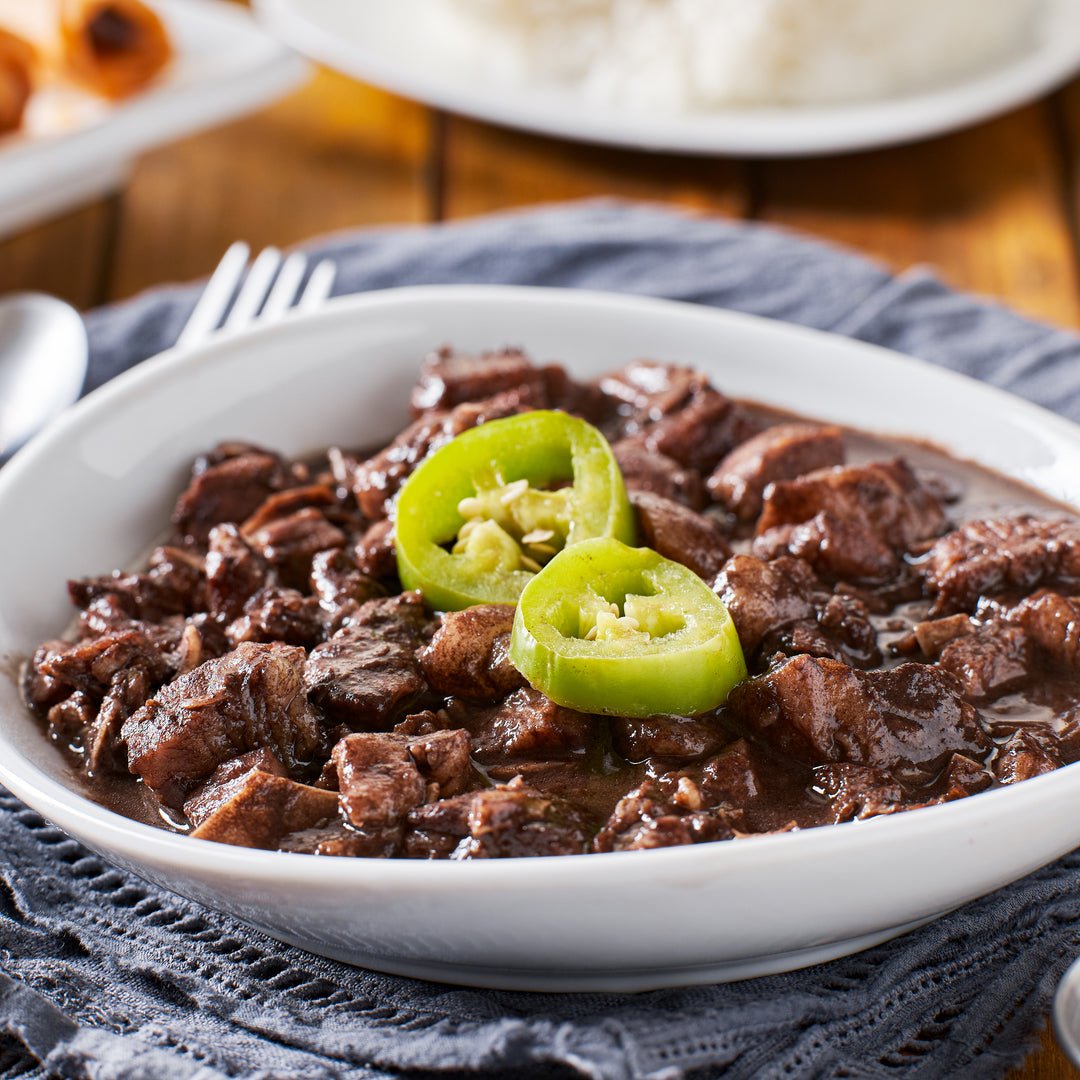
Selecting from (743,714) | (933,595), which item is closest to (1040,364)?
(933,595)

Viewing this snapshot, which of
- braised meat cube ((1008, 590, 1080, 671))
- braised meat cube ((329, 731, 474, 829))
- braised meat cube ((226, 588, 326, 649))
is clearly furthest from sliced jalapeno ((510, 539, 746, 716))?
braised meat cube ((1008, 590, 1080, 671))

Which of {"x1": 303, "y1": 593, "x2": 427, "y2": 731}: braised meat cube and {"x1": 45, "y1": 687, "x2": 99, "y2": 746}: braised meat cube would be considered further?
{"x1": 45, "y1": 687, "x2": 99, "y2": 746}: braised meat cube

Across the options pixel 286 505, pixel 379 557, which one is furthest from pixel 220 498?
pixel 379 557

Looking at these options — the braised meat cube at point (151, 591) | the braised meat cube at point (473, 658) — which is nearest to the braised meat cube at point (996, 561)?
the braised meat cube at point (473, 658)

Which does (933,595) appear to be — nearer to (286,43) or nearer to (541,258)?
(541,258)

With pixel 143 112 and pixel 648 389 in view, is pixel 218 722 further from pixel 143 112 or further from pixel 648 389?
pixel 143 112

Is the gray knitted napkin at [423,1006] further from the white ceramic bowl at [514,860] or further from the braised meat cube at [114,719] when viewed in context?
the braised meat cube at [114,719]

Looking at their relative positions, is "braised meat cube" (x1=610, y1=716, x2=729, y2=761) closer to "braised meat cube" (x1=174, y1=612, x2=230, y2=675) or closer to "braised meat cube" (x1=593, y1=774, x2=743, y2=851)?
"braised meat cube" (x1=593, y1=774, x2=743, y2=851)
